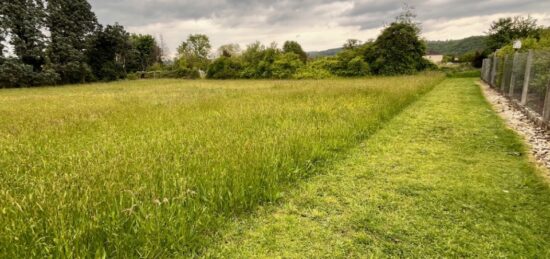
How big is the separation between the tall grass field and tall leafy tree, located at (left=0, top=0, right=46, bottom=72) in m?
28.6

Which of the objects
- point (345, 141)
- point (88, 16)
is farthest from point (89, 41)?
point (345, 141)

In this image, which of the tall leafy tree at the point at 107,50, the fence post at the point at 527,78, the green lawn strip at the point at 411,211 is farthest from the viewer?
the tall leafy tree at the point at 107,50

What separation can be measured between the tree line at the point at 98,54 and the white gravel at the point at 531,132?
19.9 metres

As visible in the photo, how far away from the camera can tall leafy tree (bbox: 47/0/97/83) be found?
1171 inches

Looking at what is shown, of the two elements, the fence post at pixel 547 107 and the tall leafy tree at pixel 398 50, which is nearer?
the fence post at pixel 547 107

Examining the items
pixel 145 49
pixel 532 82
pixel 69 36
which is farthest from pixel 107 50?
pixel 532 82

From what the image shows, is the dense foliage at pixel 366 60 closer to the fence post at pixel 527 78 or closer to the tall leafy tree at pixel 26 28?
the fence post at pixel 527 78

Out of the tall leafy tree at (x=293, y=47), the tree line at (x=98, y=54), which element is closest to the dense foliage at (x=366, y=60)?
the tree line at (x=98, y=54)

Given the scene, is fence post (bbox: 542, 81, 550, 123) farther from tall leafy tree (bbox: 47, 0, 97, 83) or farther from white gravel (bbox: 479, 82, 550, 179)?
tall leafy tree (bbox: 47, 0, 97, 83)

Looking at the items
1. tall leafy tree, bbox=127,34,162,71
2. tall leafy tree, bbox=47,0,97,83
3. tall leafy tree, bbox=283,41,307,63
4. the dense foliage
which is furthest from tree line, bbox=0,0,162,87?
tall leafy tree, bbox=283,41,307,63

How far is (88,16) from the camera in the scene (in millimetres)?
33750

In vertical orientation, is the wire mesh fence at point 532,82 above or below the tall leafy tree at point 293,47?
below

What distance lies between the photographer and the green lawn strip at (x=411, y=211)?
7.48 ft

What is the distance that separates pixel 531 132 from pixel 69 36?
40.3 m
